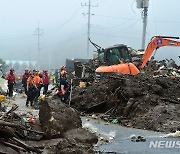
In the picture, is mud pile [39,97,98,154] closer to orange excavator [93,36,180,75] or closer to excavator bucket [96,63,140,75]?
excavator bucket [96,63,140,75]

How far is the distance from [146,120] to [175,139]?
2.58 m

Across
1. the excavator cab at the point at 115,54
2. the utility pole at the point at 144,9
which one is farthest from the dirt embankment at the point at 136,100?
the utility pole at the point at 144,9

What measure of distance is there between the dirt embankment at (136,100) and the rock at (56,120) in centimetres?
295

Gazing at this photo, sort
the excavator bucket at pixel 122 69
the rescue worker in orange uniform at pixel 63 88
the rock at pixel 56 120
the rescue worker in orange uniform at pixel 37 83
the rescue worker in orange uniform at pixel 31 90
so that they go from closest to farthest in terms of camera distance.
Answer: the rock at pixel 56 120, the rescue worker in orange uniform at pixel 63 88, the excavator bucket at pixel 122 69, the rescue worker in orange uniform at pixel 31 90, the rescue worker in orange uniform at pixel 37 83

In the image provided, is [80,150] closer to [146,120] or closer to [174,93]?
[146,120]

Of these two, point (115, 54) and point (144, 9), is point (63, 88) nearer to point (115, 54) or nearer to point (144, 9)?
point (115, 54)

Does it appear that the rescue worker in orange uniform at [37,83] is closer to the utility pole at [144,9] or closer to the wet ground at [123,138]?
the wet ground at [123,138]

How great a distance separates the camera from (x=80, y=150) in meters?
8.27

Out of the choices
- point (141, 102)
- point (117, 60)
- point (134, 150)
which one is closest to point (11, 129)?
point (134, 150)

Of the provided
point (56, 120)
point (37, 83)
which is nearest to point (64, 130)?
point (56, 120)

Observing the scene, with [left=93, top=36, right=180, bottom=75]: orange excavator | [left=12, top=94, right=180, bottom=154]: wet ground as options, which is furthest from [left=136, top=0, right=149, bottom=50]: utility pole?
[left=12, top=94, right=180, bottom=154]: wet ground

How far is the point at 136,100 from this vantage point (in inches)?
588

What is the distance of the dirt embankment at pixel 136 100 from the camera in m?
13.1

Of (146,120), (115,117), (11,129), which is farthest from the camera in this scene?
(115,117)
